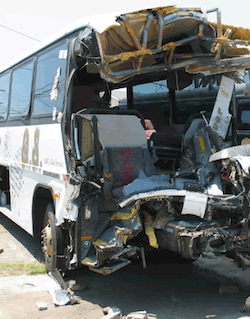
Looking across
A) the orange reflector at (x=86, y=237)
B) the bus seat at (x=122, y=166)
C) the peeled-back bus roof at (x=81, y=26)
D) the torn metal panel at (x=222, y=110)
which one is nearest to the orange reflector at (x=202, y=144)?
the torn metal panel at (x=222, y=110)

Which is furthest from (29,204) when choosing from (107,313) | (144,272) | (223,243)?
(223,243)

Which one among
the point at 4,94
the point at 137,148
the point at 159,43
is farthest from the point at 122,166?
the point at 4,94

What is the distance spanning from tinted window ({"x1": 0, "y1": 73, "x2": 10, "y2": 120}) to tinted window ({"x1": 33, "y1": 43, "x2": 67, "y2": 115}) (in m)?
2.18

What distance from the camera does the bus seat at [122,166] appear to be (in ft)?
16.6

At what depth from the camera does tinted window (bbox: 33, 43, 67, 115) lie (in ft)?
17.7

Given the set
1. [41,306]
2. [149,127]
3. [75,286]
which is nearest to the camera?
[41,306]

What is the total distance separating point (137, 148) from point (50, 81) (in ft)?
5.23

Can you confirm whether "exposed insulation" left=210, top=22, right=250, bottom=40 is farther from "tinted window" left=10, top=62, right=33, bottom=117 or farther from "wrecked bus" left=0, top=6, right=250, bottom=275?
"tinted window" left=10, top=62, right=33, bottom=117

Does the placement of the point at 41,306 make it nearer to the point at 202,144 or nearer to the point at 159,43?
the point at 202,144

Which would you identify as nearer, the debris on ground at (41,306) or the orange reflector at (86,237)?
the debris on ground at (41,306)

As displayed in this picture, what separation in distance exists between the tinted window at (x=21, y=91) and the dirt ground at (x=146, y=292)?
260 centimetres

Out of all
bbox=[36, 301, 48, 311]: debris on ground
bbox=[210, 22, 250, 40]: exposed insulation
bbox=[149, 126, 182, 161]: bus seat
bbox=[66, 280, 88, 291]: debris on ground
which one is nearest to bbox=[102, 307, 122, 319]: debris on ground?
bbox=[36, 301, 48, 311]: debris on ground

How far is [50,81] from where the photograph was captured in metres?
5.81

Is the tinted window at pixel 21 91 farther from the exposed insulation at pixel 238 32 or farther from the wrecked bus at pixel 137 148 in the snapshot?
the exposed insulation at pixel 238 32
